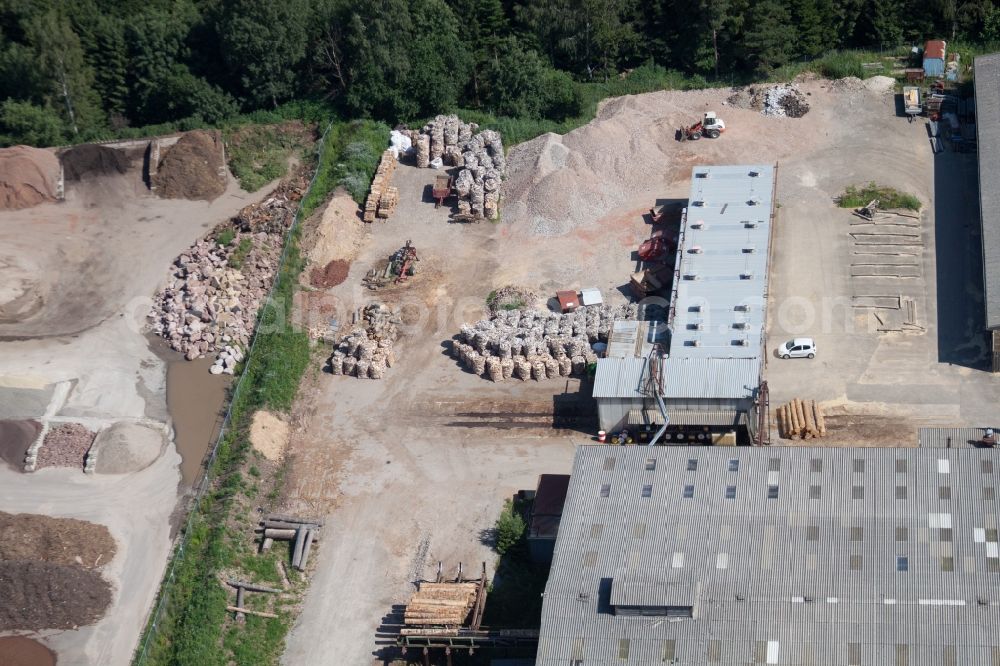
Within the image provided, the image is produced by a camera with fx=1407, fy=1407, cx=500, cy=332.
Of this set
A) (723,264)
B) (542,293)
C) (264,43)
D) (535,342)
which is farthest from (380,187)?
(723,264)

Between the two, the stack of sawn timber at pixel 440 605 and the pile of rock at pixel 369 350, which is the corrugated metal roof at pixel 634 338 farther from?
the stack of sawn timber at pixel 440 605

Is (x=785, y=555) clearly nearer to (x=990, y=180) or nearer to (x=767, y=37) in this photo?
(x=990, y=180)

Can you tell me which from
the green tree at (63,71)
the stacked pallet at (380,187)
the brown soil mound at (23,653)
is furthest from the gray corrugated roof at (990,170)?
the green tree at (63,71)

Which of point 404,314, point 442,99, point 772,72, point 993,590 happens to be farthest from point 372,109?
point 993,590

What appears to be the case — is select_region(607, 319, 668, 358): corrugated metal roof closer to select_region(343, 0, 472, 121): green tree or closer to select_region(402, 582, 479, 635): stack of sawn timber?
select_region(402, 582, 479, 635): stack of sawn timber

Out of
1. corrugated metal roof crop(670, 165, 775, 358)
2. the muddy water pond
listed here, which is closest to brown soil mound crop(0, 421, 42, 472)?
the muddy water pond

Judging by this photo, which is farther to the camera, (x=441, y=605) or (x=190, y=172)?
(x=190, y=172)
